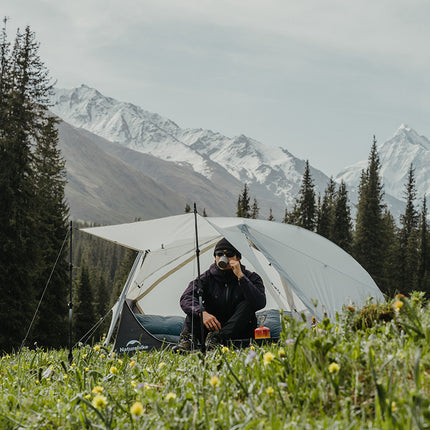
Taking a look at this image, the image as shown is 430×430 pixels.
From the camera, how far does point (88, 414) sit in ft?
9.76

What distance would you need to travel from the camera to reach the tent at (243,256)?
8031 millimetres

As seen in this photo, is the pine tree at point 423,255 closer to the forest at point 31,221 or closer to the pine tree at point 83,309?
the forest at point 31,221

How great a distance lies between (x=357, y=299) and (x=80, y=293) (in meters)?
37.8

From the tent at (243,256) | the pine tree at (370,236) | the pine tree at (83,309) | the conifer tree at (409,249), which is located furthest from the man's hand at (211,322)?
the conifer tree at (409,249)

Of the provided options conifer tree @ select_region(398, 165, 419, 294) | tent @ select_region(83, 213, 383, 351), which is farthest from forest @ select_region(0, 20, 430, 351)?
conifer tree @ select_region(398, 165, 419, 294)

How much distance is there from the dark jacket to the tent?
31 cm

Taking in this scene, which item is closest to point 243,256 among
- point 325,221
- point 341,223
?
point 341,223

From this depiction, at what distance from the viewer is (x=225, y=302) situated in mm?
7867

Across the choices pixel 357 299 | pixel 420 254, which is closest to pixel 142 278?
pixel 357 299

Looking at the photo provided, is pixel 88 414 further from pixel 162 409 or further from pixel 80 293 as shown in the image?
pixel 80 293

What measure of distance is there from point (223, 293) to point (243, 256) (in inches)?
29.6

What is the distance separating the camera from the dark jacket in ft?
25.2

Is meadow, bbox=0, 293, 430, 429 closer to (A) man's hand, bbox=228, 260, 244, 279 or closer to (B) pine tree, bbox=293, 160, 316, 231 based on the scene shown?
(A) man's hand, bbox=228, 260, 244, 279

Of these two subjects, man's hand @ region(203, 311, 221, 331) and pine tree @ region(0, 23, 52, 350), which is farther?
pine tree @ region(0, 23, 52, 350)
